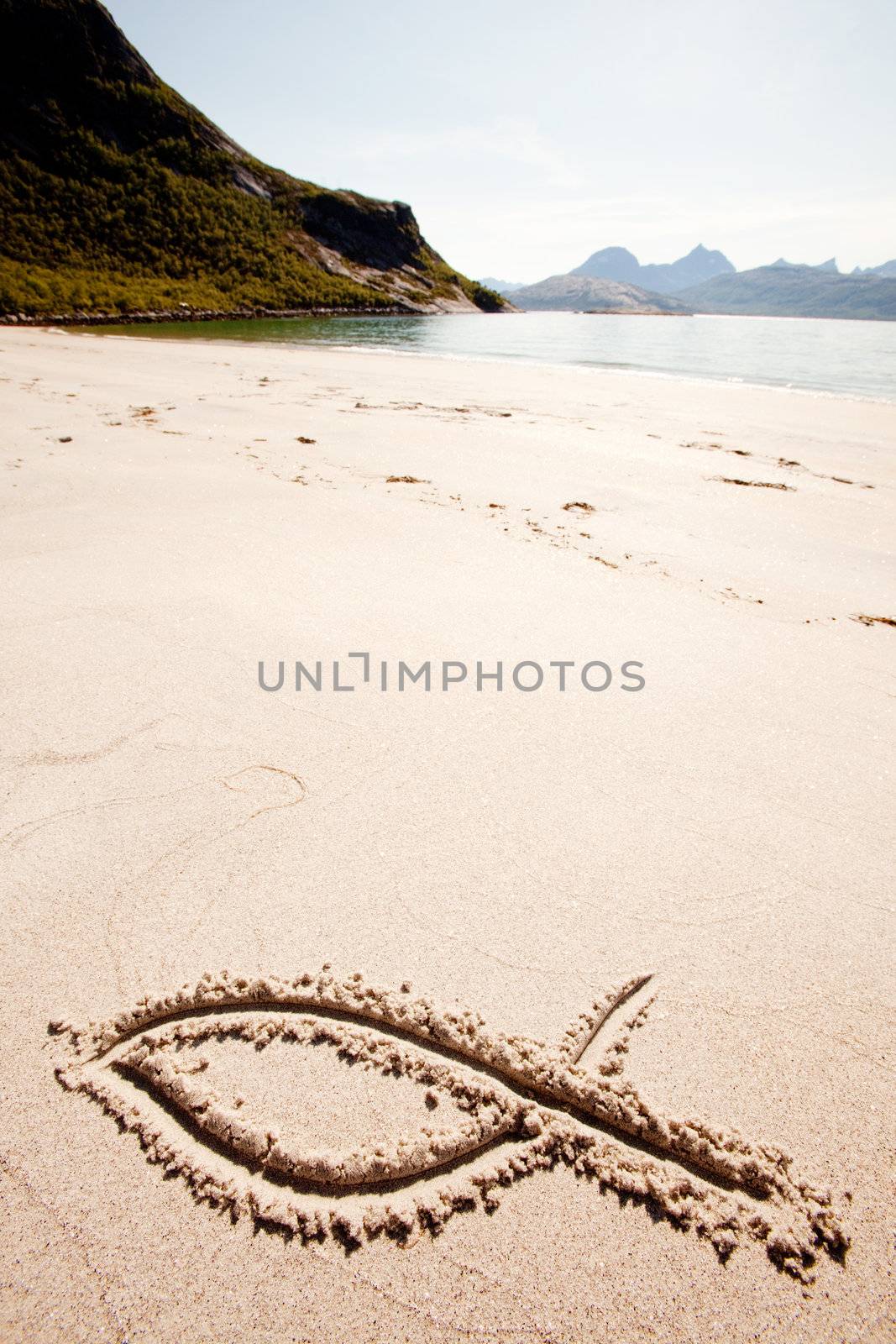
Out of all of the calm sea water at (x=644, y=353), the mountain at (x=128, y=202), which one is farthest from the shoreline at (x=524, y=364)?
the mountain at (x=128, y=202)

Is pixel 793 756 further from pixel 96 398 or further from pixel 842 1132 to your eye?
pixel 96 398

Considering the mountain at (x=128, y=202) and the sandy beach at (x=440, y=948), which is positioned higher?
the mountain at (x=128, y=202)

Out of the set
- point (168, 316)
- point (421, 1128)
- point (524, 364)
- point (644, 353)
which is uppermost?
point (168, 316)

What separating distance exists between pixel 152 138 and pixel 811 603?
242 ft

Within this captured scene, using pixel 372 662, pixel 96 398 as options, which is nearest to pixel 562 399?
pixel 96 398

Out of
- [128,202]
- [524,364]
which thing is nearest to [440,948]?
[524,364]

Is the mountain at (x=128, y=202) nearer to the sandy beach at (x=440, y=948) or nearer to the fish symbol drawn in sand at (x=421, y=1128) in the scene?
the sandy beach at (x=440, y=948)

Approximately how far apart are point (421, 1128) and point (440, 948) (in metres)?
0.38

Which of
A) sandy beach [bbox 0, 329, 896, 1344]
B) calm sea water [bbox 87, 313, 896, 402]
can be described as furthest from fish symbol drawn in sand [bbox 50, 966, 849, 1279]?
calm sea water [bbox 87, 313, 896, 402]

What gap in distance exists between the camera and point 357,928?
1516 millimetres

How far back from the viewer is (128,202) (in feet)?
150

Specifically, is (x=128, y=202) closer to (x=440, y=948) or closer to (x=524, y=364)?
(x=524, y=364)

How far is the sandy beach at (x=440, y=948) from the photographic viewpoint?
1.01 meters

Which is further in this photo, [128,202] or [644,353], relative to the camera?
[128,202]
